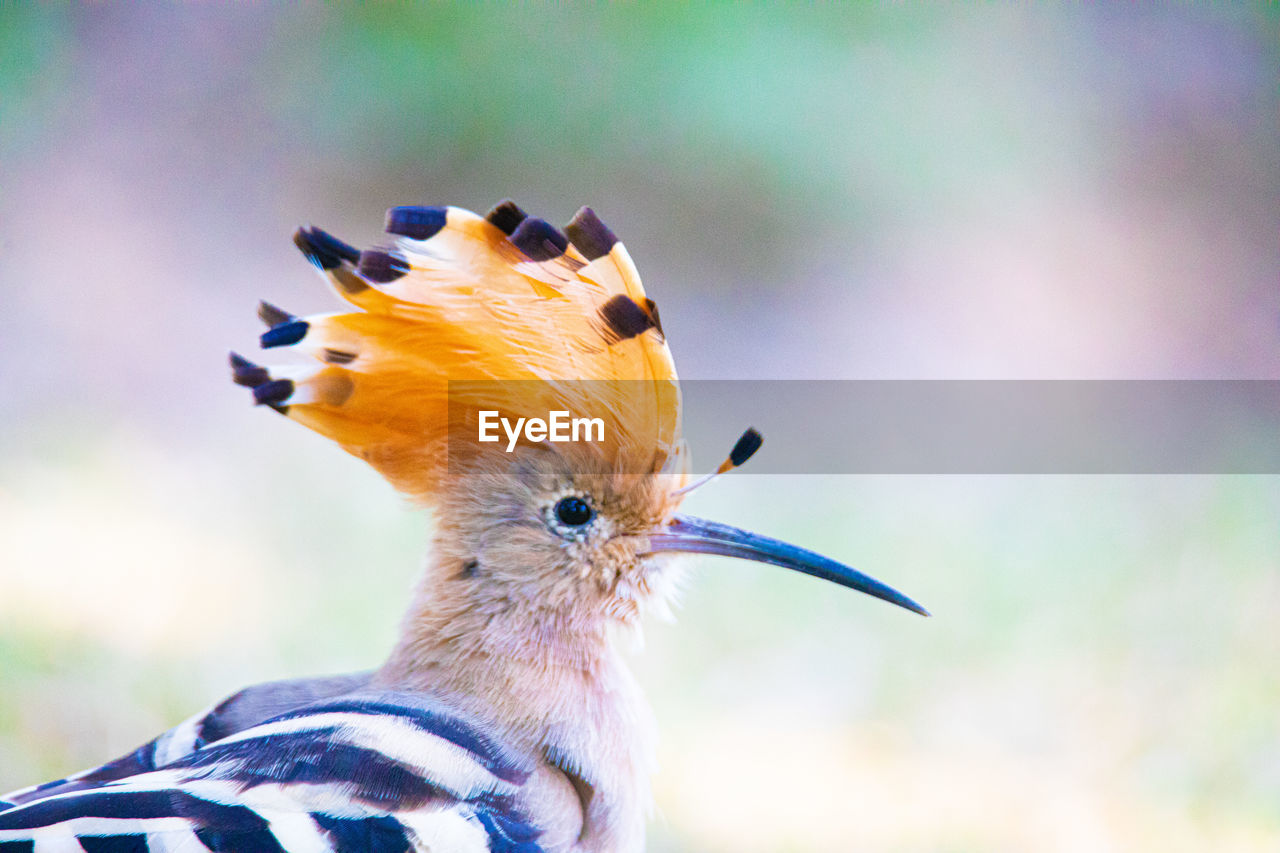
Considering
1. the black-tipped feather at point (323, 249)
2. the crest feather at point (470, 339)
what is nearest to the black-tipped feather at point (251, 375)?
the crest feather at point (470, 339)

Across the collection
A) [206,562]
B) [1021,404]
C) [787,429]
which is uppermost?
[1021,404]

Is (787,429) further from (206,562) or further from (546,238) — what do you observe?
(546,238)

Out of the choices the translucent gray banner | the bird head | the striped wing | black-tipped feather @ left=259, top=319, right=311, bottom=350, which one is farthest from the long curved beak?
the translucent gray banner

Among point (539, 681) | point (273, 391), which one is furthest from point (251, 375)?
point (539, 681)

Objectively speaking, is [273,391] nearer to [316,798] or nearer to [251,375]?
[251,375]

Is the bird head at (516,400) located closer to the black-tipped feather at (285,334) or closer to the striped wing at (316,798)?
the black-tipped feather at (285,334)

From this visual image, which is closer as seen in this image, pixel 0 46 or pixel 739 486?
pixel 739 486

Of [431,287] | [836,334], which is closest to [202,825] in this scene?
[431,287]
